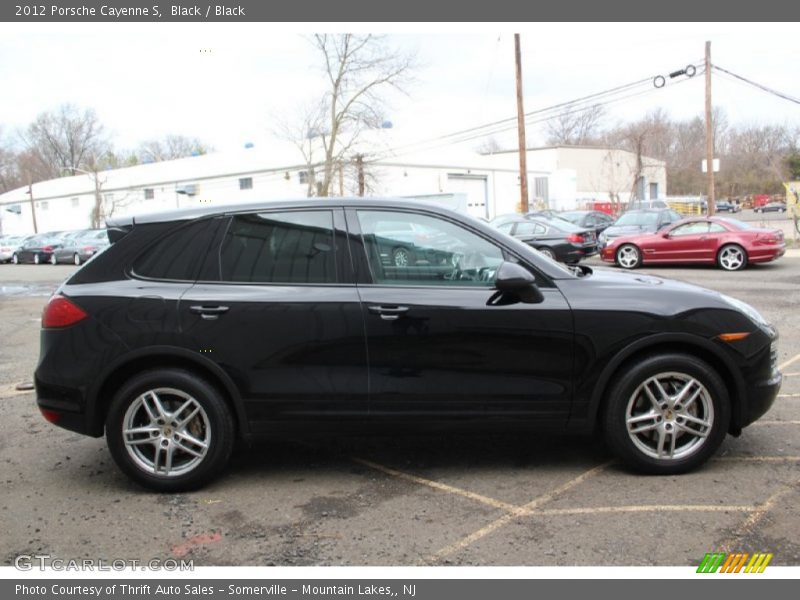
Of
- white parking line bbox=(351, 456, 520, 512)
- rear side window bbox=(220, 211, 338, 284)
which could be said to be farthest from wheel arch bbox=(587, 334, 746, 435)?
rear side window bbox=(220, 211, 338, 284)

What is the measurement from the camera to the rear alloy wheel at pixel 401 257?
4.16m

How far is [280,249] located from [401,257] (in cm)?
75

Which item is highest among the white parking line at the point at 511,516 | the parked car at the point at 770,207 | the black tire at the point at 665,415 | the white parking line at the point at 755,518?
the parked car at the point at 770,207

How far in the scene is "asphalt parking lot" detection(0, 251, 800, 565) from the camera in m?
3.34

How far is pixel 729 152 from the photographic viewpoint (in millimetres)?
75812

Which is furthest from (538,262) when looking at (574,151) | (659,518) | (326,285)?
(574,151)

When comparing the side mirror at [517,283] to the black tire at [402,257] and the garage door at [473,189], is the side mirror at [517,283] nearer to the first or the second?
the black tire at [402,257]

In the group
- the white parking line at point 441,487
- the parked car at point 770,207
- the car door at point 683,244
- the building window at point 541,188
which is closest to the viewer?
the white parking line at point 441,487

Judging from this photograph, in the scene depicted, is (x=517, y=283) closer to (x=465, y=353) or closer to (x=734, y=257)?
(x=465, y=353)

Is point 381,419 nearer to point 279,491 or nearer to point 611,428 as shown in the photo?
point 279,491

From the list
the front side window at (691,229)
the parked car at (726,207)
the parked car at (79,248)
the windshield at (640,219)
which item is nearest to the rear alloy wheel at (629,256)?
the front side window at (691,229)

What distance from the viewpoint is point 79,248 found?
3152 centimetres

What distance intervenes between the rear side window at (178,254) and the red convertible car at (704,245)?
1508 cm

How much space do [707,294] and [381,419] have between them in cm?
216
